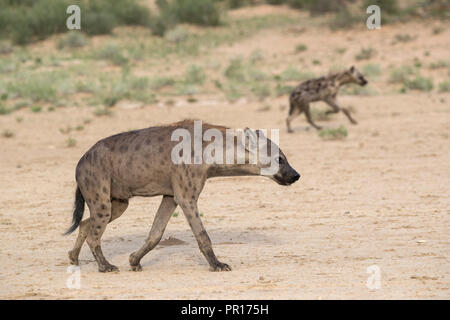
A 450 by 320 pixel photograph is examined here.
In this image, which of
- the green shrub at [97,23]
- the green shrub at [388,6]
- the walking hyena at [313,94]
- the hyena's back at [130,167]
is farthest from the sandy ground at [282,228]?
the green shrub at [388,6]

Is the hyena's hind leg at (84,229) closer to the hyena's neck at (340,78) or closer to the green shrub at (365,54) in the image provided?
the hyena's neck at (340,78)

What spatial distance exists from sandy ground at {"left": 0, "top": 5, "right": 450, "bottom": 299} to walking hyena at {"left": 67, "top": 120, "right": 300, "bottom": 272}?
0.37 meters

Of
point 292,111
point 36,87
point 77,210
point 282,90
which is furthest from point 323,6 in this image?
point 77,210

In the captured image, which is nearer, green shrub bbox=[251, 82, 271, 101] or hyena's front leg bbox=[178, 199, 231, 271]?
hyena's front leg bbox=[178, 199, 231, 271]

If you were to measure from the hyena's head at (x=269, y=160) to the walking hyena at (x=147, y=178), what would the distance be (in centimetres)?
1

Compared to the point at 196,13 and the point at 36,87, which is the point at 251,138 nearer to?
the point at 36,87

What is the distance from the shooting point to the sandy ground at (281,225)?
7074mm

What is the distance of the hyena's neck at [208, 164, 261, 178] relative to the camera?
7828mm

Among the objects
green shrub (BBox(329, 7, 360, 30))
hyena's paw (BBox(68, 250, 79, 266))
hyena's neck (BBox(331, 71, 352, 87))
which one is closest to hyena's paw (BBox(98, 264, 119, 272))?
hyena's paw (BBox(68, 250, 79, 266))

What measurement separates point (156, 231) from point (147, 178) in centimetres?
53

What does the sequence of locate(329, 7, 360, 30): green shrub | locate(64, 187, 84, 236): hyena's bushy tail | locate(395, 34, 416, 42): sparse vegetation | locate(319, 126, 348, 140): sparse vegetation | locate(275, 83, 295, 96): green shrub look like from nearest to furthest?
locate(64, 187, 84, 236): hyena's bushy tail → locate(319, 126, 348, 140): sparse vegetation → locate(275, 83, 295, 96): green shrub → locate(395, 34, 416, 42): sparse vegetation → locate(329, 7, 360, 30): green shrub

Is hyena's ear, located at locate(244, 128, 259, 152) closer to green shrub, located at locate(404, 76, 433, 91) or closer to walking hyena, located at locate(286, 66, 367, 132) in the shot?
walking hyena, located at locate(286, 66, 367, 132)

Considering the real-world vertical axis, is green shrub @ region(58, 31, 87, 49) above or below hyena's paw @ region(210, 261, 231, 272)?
above

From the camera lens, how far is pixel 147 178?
773 centimetres
